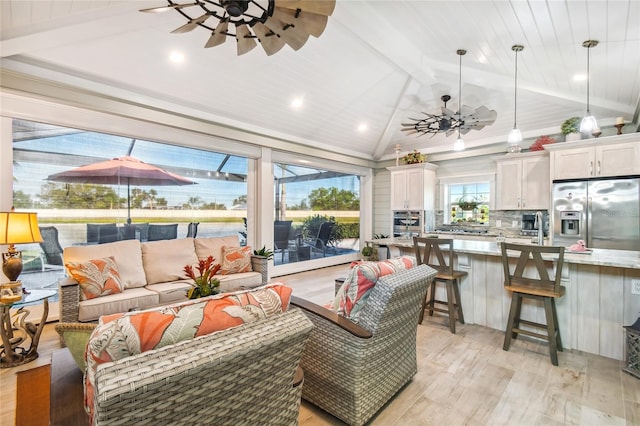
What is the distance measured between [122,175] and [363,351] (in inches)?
163

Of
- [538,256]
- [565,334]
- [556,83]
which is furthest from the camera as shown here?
[556,83]

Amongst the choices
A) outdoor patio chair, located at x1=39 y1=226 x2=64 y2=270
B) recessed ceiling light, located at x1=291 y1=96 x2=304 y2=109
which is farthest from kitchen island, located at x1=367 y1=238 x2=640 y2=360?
outdoor patio chair, located at x1=39 y1=226 x2=64 y2=270

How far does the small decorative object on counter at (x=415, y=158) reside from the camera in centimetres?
696

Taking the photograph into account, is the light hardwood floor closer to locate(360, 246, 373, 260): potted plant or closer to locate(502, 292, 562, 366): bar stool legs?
locate(502, 292, 562, 366): bar stool legs

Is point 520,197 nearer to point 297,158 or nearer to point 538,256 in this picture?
point 538,256

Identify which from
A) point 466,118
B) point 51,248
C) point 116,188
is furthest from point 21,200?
point 466,118

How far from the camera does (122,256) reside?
3502 millimetres

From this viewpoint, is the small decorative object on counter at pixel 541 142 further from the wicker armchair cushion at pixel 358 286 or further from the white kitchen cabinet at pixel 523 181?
the wicker armchair cushion at pixel 358 286

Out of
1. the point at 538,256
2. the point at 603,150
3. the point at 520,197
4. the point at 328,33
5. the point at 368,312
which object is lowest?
the point at 368,312

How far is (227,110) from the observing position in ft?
16.0

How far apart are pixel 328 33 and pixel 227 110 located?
79.1 inches

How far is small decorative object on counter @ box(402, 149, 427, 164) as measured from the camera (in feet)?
22.8

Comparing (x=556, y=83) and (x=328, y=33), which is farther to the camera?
(x=556, y=83)

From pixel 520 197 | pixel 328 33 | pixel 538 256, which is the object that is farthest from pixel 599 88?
pixel 328 33
